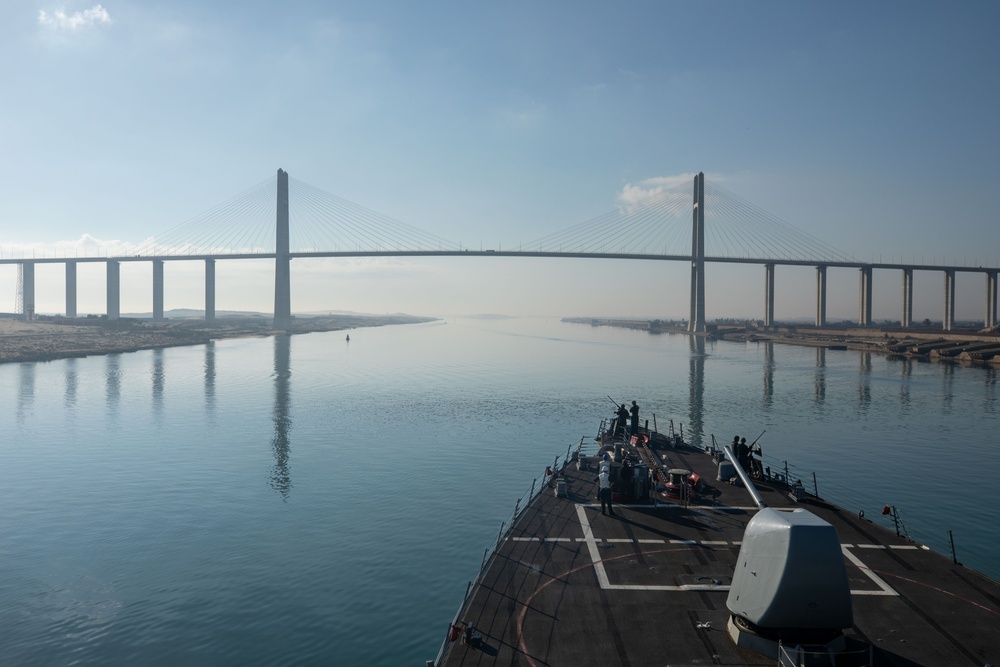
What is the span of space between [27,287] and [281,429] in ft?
548

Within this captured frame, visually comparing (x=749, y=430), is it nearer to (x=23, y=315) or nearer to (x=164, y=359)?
(x=164, y=359)

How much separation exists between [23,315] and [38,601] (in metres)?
180

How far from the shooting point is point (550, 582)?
14781mm

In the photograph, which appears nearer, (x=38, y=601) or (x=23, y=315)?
(x=38, y=601)

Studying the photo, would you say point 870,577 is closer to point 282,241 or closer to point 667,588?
point 667,588

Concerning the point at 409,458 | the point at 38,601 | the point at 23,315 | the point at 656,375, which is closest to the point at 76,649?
the point at 38,601

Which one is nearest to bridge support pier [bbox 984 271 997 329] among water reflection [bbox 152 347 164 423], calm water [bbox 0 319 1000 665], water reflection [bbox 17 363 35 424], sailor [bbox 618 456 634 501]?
calm water [bbox 0 319 1000 665]

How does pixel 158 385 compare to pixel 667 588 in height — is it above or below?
below

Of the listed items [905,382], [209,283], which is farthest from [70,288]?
[905,382]

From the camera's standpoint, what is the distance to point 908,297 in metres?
159

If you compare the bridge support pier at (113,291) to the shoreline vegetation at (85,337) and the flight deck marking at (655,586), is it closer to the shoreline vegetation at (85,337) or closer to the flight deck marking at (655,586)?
the shoreline vegetation at (85,337)

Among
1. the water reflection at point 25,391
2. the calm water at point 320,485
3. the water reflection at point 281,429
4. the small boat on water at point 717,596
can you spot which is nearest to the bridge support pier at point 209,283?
the water reflection at point 25,391

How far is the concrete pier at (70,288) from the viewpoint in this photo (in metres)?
164

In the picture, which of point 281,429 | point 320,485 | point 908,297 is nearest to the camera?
point 320,485
